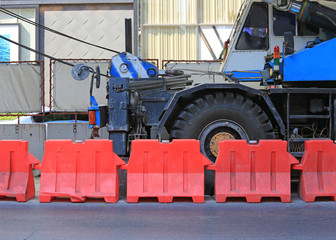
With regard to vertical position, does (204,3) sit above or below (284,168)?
above

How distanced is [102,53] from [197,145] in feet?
40.7

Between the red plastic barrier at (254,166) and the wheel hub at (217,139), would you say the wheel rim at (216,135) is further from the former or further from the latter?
the red plastic barrier at (254,166)

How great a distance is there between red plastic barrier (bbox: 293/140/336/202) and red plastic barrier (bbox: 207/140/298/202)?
0.25m

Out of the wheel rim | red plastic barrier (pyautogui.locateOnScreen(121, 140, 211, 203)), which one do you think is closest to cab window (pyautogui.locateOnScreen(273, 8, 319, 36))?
the wheel rim

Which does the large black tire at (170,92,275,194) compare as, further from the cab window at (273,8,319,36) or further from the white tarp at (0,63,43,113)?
the white tarp at (0,63,43,113)

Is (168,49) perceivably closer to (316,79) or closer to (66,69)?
(66,69)

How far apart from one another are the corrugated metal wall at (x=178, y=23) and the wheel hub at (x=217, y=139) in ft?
36.1

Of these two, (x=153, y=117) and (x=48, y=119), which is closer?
(x=153, y=117)

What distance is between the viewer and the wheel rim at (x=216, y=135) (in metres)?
6.85

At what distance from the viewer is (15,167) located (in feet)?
21.3

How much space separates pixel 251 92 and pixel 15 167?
399 cm

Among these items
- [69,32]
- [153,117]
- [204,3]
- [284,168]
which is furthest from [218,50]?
[284,168]

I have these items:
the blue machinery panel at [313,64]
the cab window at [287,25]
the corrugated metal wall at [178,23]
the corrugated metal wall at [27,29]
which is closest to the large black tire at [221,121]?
the blue machinery panel at [313,64]

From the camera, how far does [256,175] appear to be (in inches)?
248
